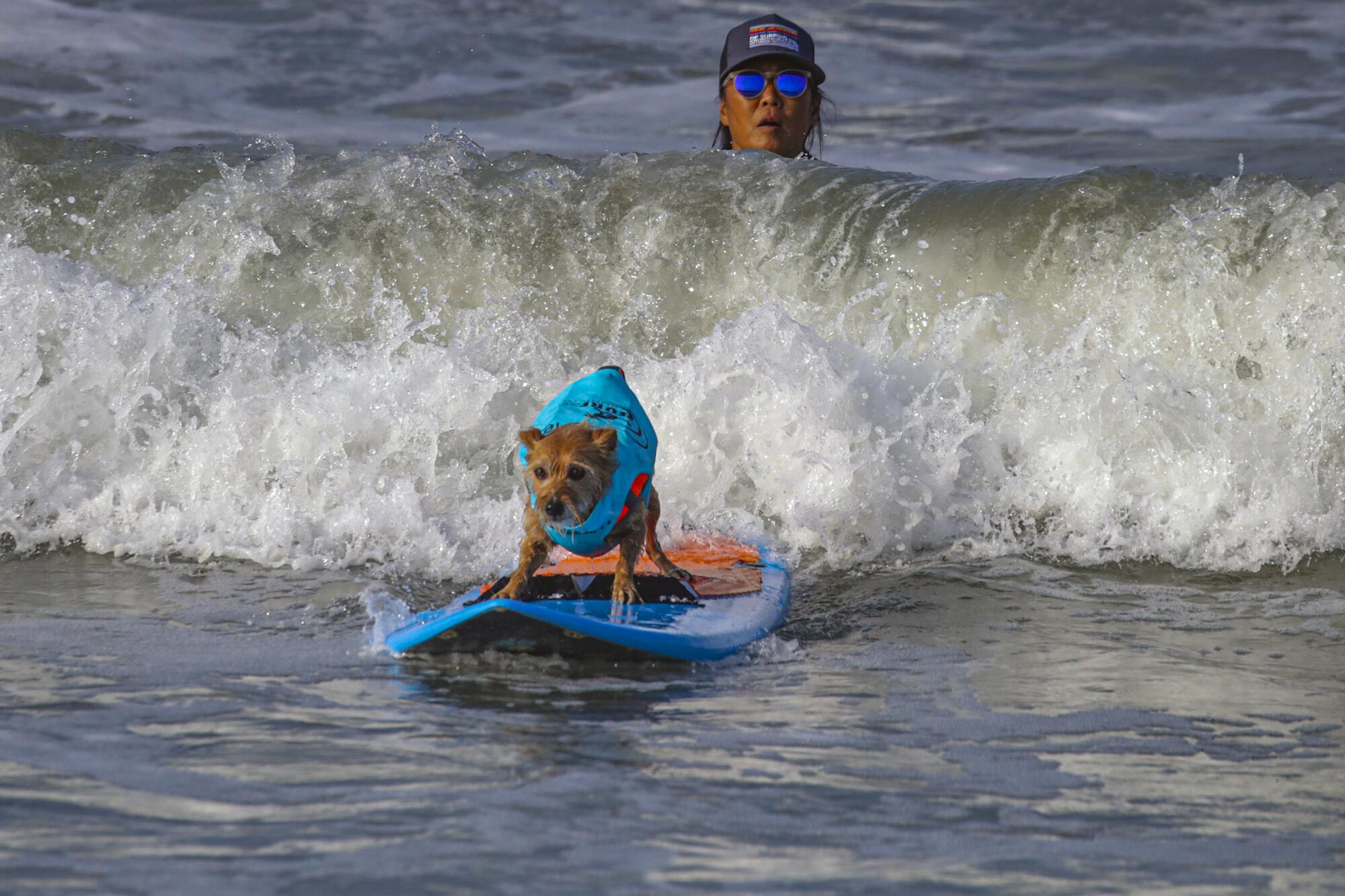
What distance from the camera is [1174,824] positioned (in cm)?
282

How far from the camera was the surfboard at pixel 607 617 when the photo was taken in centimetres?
393

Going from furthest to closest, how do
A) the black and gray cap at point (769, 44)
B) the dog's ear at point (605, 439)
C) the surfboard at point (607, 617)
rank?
1. the black and gray cap at point (769, 44)
2. the dog's ear at point (605, 439)
3. the surfboard at point (607, 617)

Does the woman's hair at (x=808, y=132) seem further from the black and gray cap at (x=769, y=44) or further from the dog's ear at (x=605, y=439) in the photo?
the dog's ear at (x=605, y=439)

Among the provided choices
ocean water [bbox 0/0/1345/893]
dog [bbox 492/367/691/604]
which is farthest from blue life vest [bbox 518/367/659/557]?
ocean water [bbox 0/0/1345/893]

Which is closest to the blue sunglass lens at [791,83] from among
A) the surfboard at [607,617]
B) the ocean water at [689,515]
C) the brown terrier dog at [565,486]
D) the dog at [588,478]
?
the ocean water at [689,515]

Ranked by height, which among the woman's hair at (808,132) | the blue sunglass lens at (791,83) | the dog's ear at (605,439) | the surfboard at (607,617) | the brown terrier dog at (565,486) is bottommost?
the surfboard at (607,617)

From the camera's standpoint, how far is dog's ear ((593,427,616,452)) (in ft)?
13.2

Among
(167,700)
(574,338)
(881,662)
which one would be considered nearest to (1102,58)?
(574,338)

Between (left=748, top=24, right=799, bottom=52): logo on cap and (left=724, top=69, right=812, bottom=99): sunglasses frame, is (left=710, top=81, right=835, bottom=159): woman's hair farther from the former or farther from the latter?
(left=748, top=24, right=799, bottom=52): logo on cap

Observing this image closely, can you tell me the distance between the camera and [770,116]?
8.46m

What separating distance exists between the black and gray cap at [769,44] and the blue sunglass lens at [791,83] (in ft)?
0.26

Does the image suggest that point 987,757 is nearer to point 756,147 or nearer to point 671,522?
point 671,522

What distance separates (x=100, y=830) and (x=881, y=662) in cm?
229

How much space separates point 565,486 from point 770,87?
5.09 metres
